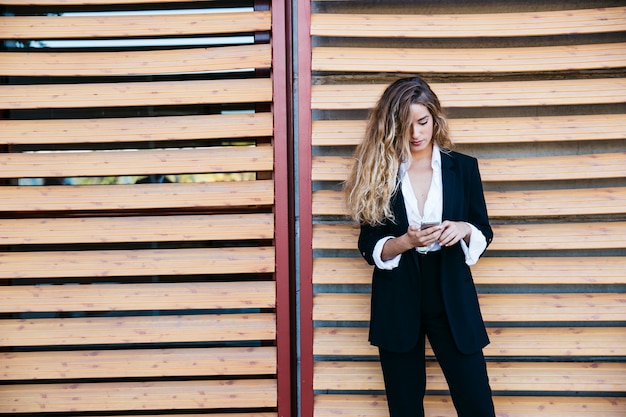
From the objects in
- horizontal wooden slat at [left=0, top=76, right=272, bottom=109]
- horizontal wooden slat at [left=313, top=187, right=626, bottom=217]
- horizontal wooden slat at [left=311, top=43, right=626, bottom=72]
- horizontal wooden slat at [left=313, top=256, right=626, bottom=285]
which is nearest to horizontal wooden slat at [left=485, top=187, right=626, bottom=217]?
horizontal wooden slat at [left=313, top=187, right=626, bottom=217]

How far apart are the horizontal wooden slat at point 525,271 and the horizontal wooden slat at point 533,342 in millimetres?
282

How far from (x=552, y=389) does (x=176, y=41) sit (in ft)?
9.55

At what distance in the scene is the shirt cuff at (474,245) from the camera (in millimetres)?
2301

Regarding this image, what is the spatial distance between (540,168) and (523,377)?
3.84 ft

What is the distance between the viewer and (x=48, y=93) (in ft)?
9.75

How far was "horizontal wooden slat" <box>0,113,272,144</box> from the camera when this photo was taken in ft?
9.67

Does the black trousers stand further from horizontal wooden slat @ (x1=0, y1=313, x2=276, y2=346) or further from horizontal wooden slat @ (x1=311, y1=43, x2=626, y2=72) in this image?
horizontal wooden slat @ (x1=311, y1=43, x2=626, y2=72)

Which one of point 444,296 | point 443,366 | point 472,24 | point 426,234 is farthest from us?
point 472,24

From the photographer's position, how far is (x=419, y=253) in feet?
7.75

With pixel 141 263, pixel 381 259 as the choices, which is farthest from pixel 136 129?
pixel 381 259

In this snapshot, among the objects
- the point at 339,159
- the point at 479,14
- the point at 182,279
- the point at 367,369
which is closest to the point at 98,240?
the point at 182,279

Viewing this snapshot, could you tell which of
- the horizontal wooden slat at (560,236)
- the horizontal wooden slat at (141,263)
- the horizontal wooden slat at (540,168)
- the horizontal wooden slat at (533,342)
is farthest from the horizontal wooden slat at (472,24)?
the horizontal wooden slat at (533,342)

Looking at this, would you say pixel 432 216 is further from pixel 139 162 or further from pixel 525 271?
pixel 139 162

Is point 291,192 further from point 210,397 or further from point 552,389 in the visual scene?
point 552,389
